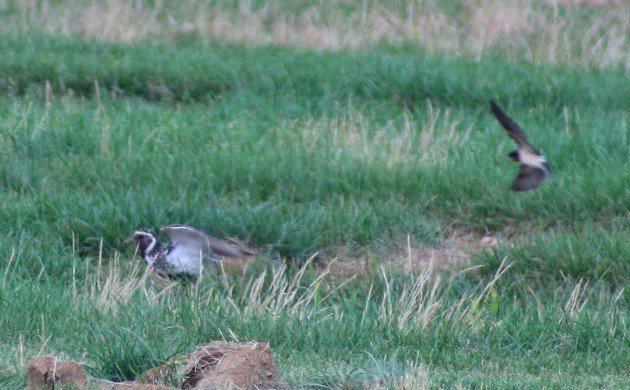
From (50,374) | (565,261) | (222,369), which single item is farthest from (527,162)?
(50,374)

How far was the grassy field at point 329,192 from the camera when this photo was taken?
5.36 meters

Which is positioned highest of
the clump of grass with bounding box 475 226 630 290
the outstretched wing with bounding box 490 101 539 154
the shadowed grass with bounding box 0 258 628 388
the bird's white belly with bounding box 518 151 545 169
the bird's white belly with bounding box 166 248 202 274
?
the outstretched wing with bounding box 490 101 539 154

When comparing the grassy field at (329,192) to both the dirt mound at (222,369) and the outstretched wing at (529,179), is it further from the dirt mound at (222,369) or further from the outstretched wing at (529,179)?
the outstretched wing at (529,179)

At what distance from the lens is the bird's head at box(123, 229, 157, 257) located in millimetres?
7172

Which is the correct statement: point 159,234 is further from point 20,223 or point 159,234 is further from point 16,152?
point 16,152

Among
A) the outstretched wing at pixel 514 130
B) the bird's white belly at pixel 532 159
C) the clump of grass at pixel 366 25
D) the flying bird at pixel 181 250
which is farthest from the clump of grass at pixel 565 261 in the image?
the clump of grass at pixel 366 25

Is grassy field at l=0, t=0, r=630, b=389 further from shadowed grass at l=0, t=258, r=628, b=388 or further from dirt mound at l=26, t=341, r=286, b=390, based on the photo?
dirt mound at l=26, t=341, r=286, b=390

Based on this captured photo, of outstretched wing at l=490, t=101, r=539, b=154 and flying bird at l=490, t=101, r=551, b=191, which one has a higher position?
outstretched wing at l=490, t=101, r=539, b=154

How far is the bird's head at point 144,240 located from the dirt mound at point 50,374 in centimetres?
303

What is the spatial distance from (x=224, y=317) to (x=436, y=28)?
27.8 ft

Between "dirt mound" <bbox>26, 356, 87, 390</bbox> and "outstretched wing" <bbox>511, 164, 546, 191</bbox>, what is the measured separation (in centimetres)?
386

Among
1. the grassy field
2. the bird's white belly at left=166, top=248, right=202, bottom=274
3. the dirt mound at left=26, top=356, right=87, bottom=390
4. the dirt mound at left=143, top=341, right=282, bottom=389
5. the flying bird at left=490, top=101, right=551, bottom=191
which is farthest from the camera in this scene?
the flying bird at left=490, top=101, right=551, bottom=191

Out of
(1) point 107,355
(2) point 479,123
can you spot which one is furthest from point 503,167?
(1) point 107,355

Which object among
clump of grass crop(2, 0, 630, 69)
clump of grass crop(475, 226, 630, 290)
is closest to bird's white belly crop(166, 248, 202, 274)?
clump of grass crop(475, 226, 630, 290)
